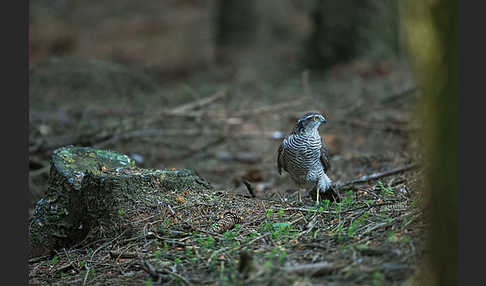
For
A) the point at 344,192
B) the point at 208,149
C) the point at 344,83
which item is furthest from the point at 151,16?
the point at 344,192

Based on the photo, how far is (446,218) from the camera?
2393 millimetres

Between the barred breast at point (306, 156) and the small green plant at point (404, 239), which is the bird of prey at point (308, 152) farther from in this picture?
the small green plant at point (404, 239)

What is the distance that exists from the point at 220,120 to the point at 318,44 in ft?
20.2

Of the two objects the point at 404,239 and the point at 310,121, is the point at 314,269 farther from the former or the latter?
the point at 310,121

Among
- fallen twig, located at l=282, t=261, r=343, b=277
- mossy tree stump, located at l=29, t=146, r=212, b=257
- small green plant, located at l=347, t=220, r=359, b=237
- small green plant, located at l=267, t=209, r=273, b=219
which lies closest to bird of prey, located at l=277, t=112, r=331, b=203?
small green plant, located at l=267, t=209, r=273, b=219

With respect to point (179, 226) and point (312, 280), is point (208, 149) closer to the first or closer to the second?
Result: point (179, 226)

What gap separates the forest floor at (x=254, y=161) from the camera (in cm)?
319

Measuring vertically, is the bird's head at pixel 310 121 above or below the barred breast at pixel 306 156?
above

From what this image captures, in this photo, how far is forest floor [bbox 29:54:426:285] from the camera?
3.19m

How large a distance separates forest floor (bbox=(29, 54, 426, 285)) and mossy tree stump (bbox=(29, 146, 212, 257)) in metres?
0.21

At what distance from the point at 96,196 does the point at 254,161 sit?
14.0ft

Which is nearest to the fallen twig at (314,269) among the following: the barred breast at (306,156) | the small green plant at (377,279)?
the small green plant at (377,279)

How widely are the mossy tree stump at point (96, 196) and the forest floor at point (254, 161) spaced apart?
0.70 ft

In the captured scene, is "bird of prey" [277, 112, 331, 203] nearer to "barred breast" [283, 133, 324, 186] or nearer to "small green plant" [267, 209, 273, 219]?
"barred breast" [283, 133, 324, 186]
